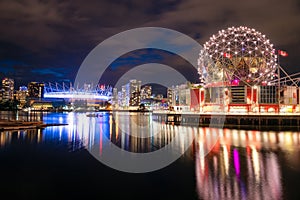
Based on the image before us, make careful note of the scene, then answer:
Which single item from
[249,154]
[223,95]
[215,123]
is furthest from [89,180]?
[223,95]

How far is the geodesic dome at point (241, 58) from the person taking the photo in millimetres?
41406

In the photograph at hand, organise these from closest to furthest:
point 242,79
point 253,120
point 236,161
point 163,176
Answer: point 163,176 → point 236,161 → point 253,120 → point 242,79

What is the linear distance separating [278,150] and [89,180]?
1395 centimetres

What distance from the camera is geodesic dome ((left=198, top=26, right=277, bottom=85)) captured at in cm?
4141

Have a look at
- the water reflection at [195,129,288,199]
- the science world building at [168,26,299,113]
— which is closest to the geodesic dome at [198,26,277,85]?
the science world building at [168,26,299,113]

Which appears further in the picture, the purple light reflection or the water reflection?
the purple light reflection

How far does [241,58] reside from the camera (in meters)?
41.8

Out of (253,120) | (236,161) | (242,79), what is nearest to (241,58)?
(242,79)

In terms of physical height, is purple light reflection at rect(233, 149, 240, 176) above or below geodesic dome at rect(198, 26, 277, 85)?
below

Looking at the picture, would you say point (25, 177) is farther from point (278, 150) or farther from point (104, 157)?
point (278, 150)

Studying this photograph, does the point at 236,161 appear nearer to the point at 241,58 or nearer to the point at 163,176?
the point at 163,176

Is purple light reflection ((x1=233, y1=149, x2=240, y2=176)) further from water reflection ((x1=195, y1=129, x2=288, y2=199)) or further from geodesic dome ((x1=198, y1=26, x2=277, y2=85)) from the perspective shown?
geodesic dome ((x1=198, y1=26, x2=277, y2=85))

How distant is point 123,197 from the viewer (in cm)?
945

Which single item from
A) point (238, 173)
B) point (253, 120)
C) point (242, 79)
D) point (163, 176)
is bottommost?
point (163, 176)
